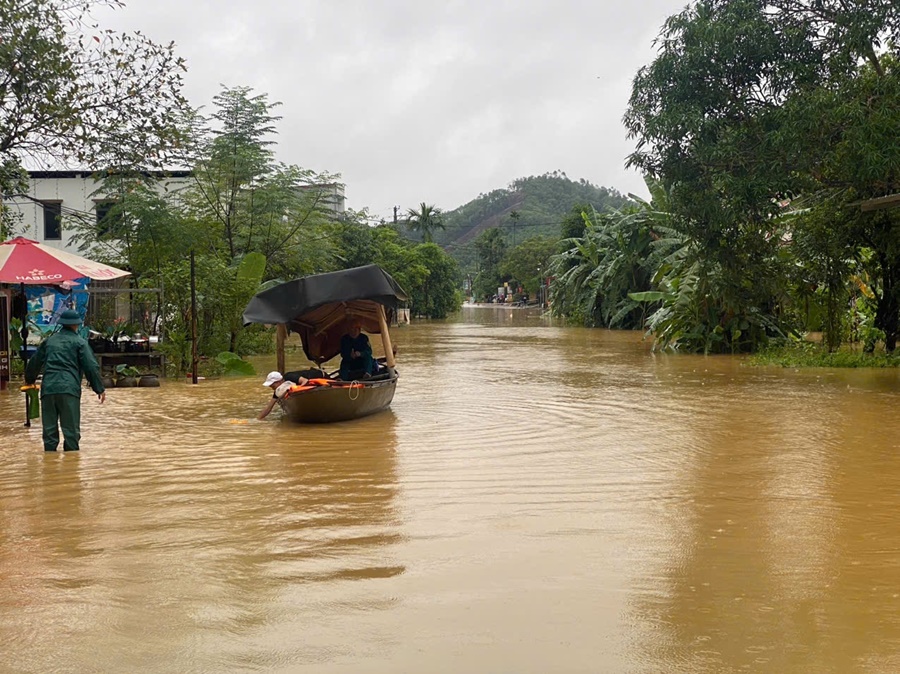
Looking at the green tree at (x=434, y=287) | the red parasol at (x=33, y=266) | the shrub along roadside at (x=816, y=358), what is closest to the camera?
the red parasol at (x=33, y=266)

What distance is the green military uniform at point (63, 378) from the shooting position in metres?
10.6

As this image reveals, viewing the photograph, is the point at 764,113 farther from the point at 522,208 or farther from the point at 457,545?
the point at 522,208

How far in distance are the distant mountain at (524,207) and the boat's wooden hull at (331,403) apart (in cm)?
11086

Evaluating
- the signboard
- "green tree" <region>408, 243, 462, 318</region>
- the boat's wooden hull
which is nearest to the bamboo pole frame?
the boat's wooden hull

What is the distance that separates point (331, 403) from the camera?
12961 millimetres

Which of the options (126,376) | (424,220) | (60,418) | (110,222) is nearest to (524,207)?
(424,220)

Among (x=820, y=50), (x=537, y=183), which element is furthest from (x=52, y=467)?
(x=537, y=183)

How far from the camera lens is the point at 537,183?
147000 millimetres

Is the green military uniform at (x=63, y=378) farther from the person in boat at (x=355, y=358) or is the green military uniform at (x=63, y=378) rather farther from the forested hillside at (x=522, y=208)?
the forested hillside at (x=522, y=208)

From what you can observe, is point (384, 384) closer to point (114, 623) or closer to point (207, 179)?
point (114, 623)

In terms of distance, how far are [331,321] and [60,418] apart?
21.3 feet

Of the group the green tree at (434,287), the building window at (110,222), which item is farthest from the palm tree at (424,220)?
the building window at (110,222)

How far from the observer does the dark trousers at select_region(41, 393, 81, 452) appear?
10.7m

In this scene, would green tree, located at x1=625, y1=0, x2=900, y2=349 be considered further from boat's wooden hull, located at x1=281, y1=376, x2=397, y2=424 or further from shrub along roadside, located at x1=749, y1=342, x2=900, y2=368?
boat's wooden hull, located at x1=281, y1=376, x2=397, y2=424
